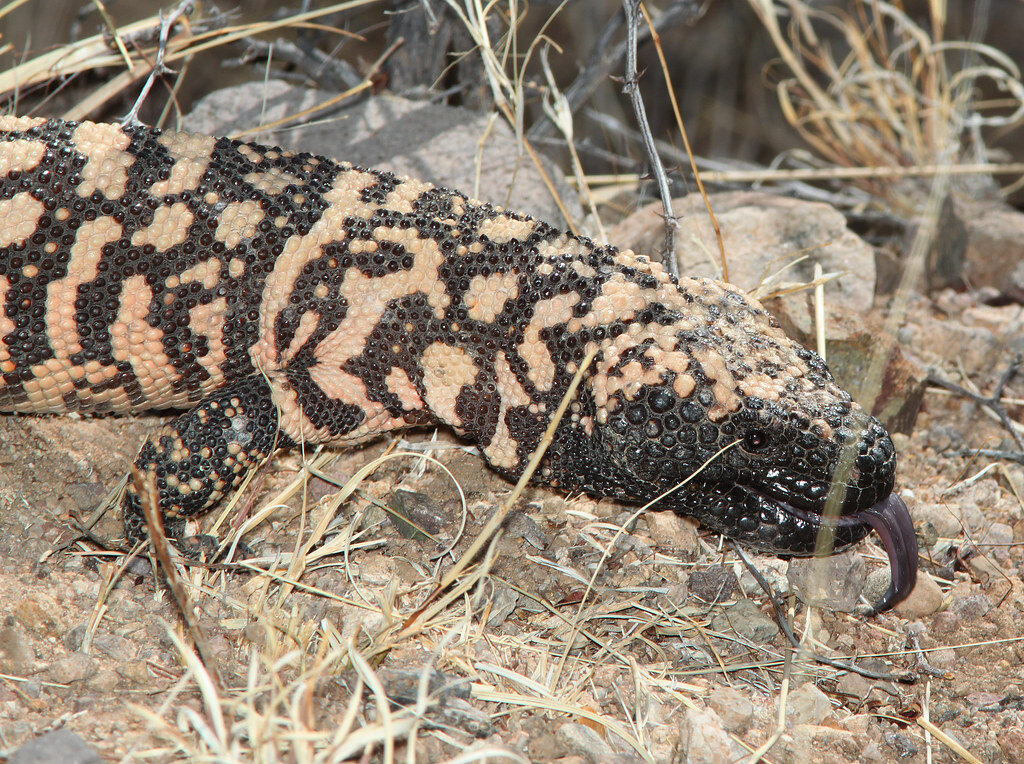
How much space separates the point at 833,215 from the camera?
128 inches

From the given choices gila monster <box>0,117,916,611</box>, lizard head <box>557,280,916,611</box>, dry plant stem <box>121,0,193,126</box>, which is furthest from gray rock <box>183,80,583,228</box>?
lizard head <box>557,280,916,611</box>

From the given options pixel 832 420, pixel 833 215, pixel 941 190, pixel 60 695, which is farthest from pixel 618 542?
pixel 941 190

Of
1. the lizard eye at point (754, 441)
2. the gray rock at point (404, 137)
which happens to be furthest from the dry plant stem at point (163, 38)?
the lizard eye at point (754, 441)

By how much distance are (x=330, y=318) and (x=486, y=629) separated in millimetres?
847

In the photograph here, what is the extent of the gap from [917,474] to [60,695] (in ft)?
7.67

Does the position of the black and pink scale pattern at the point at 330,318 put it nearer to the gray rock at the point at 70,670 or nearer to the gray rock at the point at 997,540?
the gray rock at the point at 70,670

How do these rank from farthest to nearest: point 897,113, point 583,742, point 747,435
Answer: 1. point 897,113
2. point 747,435
3. point 583,742

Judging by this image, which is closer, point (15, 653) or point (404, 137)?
A: point (15, 653)

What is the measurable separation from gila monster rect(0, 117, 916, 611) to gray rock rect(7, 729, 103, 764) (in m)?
0.73

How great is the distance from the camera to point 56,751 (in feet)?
4.50

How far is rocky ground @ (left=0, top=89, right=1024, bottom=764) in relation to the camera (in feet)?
5.16

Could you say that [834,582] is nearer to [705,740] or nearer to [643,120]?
[705,740]

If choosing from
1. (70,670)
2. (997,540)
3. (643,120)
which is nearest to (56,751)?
(70,670)

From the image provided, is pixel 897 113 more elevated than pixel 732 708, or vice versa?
pixel 897 113
